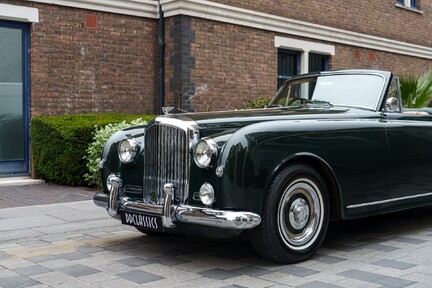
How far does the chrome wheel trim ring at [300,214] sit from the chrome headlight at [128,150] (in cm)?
142

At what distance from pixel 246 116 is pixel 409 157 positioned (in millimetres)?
1869

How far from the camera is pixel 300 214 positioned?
5031 millimetres

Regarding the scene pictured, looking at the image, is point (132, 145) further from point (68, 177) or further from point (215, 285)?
point (68, 177)

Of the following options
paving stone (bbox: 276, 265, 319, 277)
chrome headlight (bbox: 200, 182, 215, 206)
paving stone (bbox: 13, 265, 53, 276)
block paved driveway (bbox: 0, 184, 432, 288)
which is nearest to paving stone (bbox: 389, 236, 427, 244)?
block paved driveway (bbox: 0, 184, 432, 288)

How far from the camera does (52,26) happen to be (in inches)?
421

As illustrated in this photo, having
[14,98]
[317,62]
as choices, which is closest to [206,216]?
[14,98]

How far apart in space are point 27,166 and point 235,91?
15.5 ft

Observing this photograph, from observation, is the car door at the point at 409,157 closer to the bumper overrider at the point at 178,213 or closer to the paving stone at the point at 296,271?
the paving stone at the point at 296,271

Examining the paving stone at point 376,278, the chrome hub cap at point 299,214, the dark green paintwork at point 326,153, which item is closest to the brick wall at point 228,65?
the dark green paintwork at point 326,153

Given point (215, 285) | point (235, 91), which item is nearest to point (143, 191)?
point (215, 285)

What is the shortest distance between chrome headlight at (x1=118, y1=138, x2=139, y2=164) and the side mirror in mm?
2578

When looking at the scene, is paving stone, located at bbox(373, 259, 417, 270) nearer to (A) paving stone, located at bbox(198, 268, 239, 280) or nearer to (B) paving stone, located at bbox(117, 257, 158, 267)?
(A) paving stone, located at bbox(198, 268, 239, 280)

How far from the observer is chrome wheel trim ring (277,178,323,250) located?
491 centimetres

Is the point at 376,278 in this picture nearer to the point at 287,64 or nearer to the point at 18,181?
the point at 18,181
